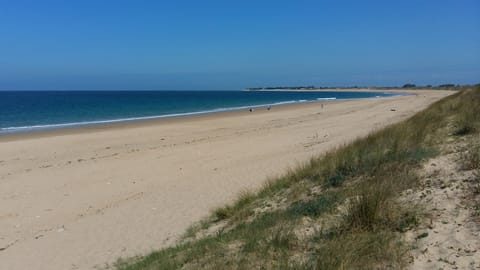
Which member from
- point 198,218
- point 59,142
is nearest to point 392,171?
point 198,218

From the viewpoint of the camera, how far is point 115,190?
10.2 metres

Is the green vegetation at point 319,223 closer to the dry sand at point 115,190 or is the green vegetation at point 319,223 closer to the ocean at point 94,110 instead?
the dry sand at point 115,190

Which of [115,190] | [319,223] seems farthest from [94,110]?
[319,223]

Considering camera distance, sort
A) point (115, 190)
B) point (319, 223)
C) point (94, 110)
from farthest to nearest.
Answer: point (94, 110), point (115, 190), point (319, 223)

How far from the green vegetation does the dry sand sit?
111 cm

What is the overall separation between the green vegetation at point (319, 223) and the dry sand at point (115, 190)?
111 centimetres

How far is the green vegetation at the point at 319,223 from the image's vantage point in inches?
151

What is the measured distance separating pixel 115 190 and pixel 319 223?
6.76 m

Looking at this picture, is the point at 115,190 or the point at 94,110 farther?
the point at 94,110

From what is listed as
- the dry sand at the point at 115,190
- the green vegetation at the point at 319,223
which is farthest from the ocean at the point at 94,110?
the green vegetation at the point at 319,223

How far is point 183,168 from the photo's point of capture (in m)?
12.4

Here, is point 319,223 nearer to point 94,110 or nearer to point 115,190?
point 115,190

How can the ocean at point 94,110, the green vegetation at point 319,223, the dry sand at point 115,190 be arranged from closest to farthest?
1. the green vegetation at point 319,223
2. the dry sand at point 115,190
3. the ocean at point 94,110

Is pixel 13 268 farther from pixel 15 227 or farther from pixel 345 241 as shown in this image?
pixel 345 241
